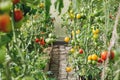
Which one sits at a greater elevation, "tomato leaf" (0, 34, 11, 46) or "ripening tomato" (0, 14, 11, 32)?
"ripening tomato" (0, 14, 11, 32)

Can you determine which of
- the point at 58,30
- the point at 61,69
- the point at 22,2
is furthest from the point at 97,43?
the point at 58,30

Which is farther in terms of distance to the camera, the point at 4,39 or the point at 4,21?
the point at 4,39

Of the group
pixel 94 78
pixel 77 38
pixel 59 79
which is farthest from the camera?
pixel 59 79

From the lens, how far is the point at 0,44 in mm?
1103

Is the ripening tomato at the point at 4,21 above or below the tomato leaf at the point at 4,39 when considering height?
above

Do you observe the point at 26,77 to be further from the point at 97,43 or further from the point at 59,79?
the point at 59,79

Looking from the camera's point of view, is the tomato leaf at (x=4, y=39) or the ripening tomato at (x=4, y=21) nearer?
the ripening tomato at (x=4, y=21)

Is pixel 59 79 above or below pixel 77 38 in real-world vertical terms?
below

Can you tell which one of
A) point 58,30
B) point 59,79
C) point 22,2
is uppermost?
point 22,2

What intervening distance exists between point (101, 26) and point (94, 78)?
0.66 meters

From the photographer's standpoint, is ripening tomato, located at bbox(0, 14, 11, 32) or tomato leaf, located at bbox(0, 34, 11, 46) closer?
ripening tomato, located at bbox(0, 14, 11, 32)

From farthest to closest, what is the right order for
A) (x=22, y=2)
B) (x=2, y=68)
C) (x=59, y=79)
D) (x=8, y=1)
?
(x=59, y=79) < (x=22, y=2) < (x=2, y=68) < (x=8, y=1)

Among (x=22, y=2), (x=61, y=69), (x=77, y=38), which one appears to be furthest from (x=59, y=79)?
(x=22, y=2)

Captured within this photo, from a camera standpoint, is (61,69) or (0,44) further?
(61,69)
